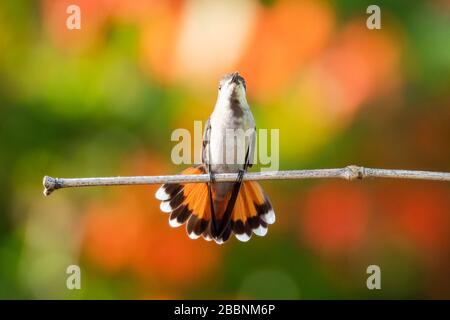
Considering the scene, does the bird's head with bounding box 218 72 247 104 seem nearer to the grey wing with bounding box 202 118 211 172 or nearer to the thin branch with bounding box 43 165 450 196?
the grey wing with bounding box 202 118 211 172

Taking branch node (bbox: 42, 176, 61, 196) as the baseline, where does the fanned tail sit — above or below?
below

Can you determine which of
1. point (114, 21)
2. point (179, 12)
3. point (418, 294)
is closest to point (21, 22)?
point (114, 21)

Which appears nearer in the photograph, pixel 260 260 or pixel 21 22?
pixel 260 260

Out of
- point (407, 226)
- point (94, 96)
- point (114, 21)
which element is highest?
point (114, 21)

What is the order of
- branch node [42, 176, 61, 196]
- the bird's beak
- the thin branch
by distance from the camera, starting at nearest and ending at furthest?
the thin branch < branch node [42, 176, 61, 196] < the bird's beak

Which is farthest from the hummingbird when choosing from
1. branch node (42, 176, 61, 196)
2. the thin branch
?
branch node (42, 176, 61, 196)

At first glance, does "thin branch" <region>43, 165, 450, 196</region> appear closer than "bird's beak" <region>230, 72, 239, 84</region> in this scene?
Yes

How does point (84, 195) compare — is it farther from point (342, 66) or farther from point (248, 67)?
point (342, 66)

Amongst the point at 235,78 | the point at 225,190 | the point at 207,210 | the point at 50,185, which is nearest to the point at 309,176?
the point at 50,185
